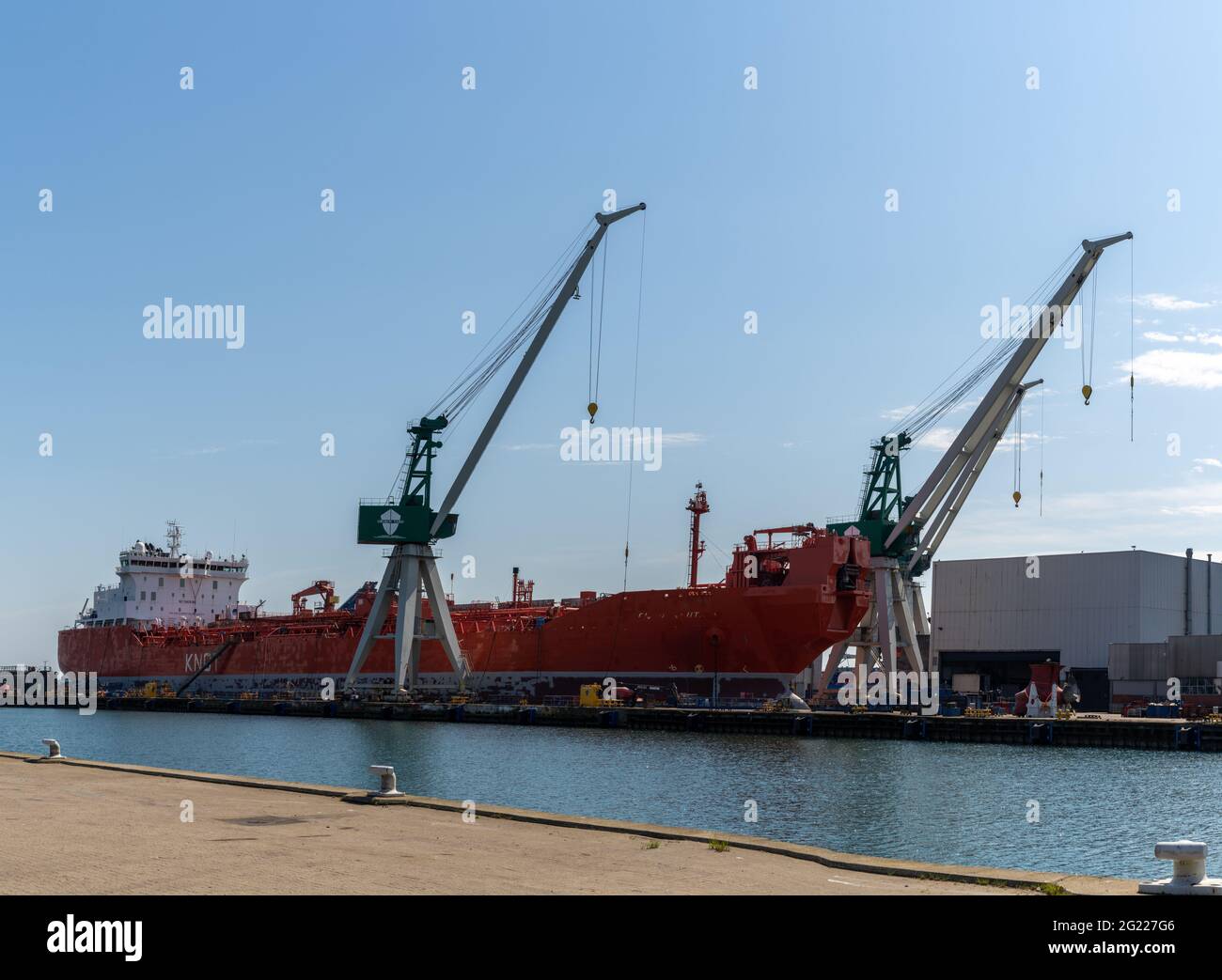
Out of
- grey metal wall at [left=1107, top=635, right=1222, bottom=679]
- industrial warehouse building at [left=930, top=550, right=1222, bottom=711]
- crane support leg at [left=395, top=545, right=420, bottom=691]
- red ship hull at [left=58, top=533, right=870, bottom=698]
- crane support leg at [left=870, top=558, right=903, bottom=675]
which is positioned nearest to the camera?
red ship hull at [left=58, top=533, right=870, bottom=698]

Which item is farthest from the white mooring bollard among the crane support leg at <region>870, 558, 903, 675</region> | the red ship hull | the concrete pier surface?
the crane support leg at <region>870, 558, 903, 675</region>

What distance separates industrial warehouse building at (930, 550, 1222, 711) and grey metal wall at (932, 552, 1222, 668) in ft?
0.17

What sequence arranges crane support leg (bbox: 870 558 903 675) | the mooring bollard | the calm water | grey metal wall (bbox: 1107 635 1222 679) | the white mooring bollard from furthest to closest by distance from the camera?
grey metal wall (bbox: 1107 635 1222 679) < crane support leg (bbox: 870 558 903 675) < the calm water < the mooring bollard < the white mooring bollard

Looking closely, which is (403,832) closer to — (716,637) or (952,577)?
(716,637)

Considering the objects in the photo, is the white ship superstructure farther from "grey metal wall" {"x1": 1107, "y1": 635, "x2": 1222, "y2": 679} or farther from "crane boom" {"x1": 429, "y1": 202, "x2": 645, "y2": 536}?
"grey metal wall" {"x1": 1107, "y1": 635, "x2": 1222, "y2": 679}

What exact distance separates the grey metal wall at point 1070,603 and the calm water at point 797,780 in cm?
2626

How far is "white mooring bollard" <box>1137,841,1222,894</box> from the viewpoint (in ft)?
28.6

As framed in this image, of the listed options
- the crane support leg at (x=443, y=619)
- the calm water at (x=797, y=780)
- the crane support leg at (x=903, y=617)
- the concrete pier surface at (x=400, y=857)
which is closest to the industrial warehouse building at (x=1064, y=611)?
the crane support leg at (x=903, y=617)

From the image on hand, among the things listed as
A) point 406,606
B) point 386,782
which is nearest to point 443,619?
point 406,606

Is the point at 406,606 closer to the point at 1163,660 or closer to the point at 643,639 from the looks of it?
the point at 643,639

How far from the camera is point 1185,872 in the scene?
8.93m

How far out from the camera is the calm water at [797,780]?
67.5 feet

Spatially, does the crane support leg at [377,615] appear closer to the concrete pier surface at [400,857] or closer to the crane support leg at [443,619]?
the crane support leg at [443,619]
